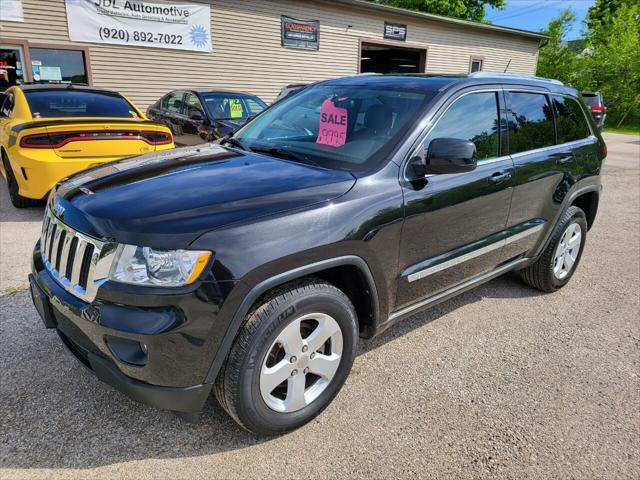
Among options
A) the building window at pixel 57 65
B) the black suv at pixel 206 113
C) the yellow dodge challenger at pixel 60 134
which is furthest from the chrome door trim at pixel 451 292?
the building window at pixel 57 65

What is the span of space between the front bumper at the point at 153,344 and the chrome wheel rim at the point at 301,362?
0.32 metres

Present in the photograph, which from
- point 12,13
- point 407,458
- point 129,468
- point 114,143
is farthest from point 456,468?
point 12,13

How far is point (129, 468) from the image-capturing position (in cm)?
213

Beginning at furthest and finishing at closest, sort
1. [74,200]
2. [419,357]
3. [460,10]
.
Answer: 1. [460,10]
2. [419,357]
3. [74,200]

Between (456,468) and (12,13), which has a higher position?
(12,13)

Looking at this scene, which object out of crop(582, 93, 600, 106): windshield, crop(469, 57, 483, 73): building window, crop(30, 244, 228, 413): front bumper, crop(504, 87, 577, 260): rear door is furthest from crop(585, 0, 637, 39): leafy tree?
crop(30, 244, 228, 413): front bumper

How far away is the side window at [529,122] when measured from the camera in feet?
11.0

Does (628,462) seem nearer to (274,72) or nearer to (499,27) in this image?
(274,72)

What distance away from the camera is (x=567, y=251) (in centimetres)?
418

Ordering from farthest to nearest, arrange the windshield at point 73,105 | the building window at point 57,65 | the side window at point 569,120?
1. the building window at point 57,65
2. the windshield at point 73,105
3. the side window at point 569,120

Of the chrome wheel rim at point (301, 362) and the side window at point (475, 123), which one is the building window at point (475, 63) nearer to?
the side window at point (475, 123)

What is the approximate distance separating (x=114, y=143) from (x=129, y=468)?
14.4ft

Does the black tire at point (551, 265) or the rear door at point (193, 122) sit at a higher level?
the rear door at point (193, 122)

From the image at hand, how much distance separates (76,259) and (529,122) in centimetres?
316
